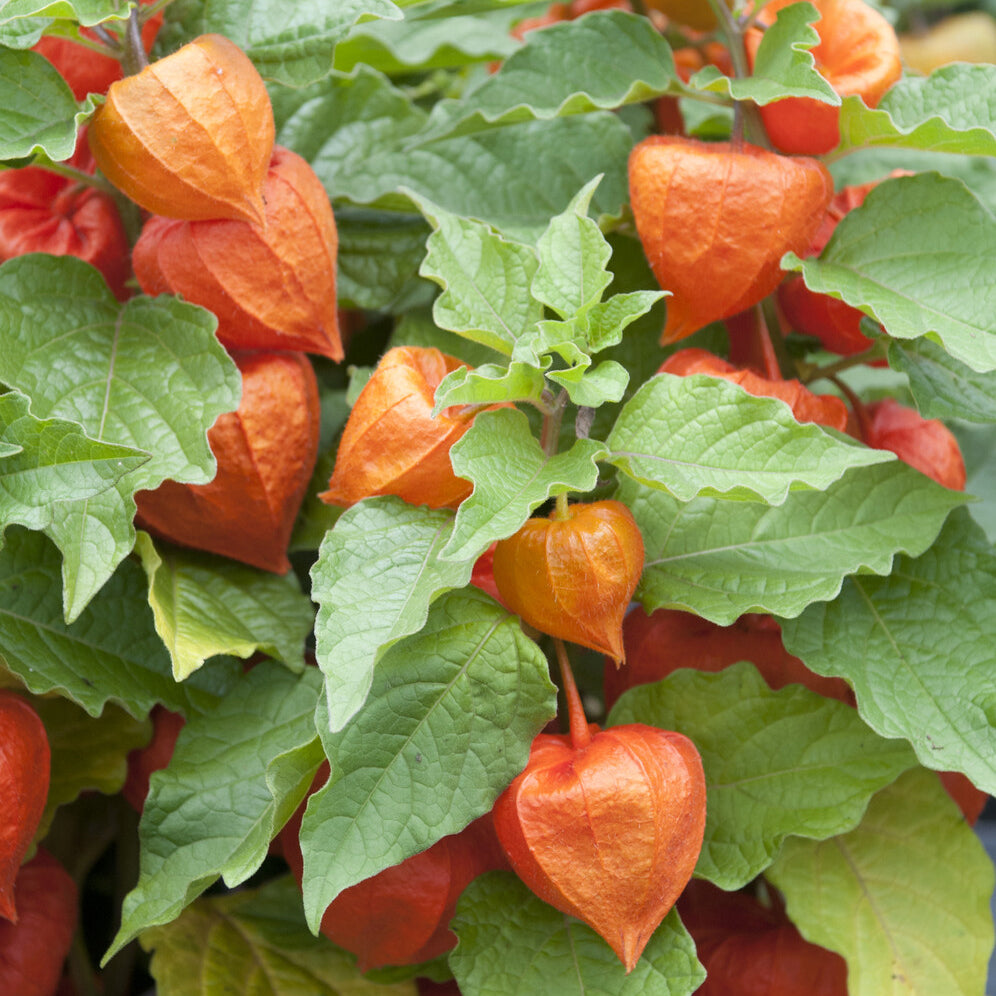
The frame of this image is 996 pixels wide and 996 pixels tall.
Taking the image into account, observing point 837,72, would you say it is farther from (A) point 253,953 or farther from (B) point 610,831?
(A) point 253,953

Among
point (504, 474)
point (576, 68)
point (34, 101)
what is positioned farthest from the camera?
point (576, 68)

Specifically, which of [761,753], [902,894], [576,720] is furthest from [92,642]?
[902,894]

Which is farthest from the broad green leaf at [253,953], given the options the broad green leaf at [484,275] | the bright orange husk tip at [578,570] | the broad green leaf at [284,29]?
the broad green leaf at [284,29]

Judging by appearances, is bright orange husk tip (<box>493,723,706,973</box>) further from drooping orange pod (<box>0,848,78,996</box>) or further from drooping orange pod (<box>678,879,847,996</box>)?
drooping orange pod (<box>0,848,78,996</box>)

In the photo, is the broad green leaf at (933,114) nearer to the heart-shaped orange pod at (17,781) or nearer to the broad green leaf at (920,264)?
the broad green leaf at (920,264)

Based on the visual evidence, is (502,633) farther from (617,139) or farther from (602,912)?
(617,139)

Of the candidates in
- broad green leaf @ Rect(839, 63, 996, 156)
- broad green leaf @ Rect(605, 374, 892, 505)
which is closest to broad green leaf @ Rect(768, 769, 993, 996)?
broad green leaf @ Rect(605, 374, 892, 505)

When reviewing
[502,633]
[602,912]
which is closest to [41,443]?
[502,633]
